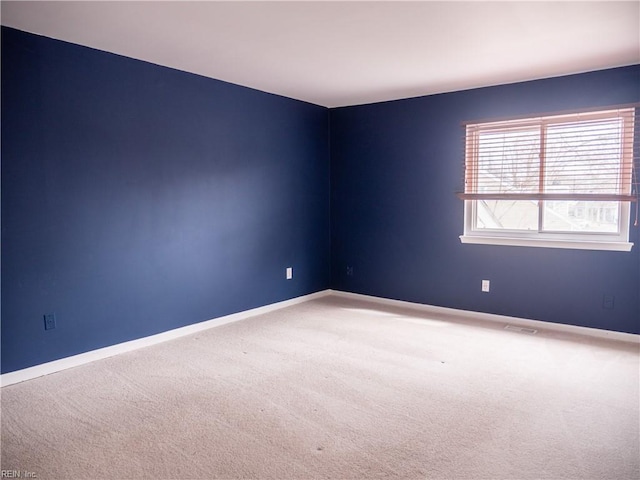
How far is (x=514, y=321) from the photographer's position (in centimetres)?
422

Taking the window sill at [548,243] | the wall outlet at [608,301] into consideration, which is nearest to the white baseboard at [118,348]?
the window sill at [548,243]

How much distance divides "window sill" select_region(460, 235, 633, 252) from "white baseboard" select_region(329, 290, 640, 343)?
2.31ft

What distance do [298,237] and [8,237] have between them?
2.81m

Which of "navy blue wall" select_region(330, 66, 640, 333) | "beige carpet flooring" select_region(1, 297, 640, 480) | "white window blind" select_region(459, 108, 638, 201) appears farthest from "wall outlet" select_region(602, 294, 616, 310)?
"white window blind" select_region(459, 108, 638, 201)

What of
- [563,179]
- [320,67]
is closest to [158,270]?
[320,67]

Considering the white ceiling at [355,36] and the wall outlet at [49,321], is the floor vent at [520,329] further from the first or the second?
the wall outlet at [49,321]

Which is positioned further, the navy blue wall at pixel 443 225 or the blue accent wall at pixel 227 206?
the navy blue wall at pixel 443 225

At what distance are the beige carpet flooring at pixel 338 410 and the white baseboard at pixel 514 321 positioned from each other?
155 millimetres

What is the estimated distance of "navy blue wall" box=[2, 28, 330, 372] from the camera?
288cm

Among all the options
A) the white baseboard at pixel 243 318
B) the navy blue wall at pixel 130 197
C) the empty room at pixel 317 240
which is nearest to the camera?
the empty room at pixel 317 240

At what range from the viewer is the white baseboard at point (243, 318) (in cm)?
299

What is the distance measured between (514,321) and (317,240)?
90.4 inches

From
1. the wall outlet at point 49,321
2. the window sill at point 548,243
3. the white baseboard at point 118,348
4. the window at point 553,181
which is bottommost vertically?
the white baseboard at point 118,348

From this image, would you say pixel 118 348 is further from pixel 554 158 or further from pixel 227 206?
pixel 554 158
